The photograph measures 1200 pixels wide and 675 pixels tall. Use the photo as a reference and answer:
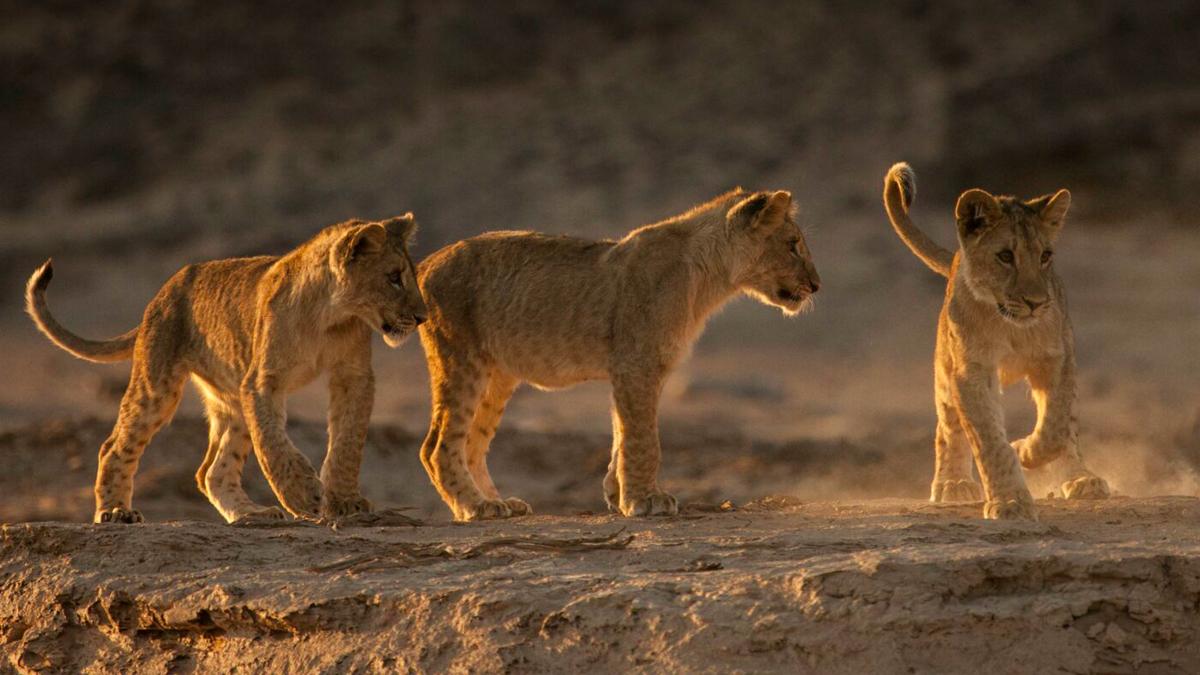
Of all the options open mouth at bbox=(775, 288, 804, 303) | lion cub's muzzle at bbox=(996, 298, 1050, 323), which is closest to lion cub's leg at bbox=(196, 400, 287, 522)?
open mouth at bbox=(775, 288, 804, 303)

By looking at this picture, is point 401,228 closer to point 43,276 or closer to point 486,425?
point 486,425

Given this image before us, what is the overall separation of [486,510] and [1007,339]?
2.96 meters

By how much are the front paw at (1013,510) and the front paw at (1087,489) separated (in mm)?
976

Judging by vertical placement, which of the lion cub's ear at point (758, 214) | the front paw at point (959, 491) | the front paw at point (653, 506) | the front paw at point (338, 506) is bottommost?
the front paw at point (338, 506)

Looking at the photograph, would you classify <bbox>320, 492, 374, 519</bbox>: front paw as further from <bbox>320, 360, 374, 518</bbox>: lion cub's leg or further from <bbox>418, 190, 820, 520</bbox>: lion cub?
<bbox>418, 190, 820, 520</bbox>: lion cub

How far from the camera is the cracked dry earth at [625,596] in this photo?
607 cm

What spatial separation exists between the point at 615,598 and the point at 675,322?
10.4 feet

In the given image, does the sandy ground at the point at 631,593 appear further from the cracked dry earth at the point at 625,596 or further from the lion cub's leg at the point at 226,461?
the lion cub's leg at the point at 226,461

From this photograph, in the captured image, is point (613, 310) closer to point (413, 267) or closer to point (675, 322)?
point (675, 322)

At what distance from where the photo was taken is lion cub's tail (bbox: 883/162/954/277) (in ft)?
31.6

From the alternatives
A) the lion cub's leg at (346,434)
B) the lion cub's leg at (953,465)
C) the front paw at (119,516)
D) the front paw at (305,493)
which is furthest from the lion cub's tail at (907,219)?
the front paw at (119,516)

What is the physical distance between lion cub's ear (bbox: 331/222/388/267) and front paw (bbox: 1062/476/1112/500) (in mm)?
3837

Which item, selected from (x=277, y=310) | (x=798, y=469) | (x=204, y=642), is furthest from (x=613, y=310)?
(x=798, y=469)

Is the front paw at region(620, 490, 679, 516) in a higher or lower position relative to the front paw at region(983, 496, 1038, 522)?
lower
